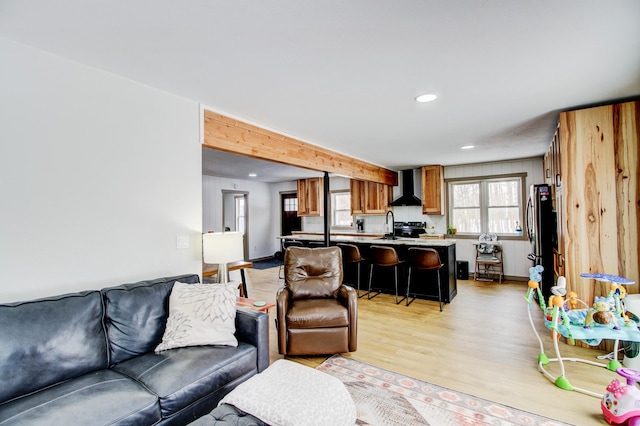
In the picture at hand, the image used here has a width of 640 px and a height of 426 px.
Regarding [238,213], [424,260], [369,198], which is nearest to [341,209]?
[369,198]

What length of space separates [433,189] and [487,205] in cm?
116

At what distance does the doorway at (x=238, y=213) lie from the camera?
29.8 feet

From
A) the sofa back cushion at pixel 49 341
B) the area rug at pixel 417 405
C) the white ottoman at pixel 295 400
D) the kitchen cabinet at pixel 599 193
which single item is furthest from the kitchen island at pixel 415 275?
the sofa back cushion at pixel 49 341

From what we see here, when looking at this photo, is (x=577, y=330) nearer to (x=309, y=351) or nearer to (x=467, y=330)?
(x=467, y=330)

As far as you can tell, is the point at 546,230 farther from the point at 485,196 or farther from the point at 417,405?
the point at 417,405

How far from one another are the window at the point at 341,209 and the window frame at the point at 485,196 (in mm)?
2629

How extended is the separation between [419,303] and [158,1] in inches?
183

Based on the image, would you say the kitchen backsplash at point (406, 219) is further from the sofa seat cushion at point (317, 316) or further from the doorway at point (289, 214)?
the sofa seat cushion at point (317, 316)

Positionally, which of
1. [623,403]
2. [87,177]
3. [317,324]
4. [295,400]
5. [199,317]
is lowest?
[623,403]

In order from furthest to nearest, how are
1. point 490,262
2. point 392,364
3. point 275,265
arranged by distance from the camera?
point 275,265
point 490,262
point 392,364

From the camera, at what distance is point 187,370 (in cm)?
183

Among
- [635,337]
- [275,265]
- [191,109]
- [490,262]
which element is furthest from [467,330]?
[275,265]

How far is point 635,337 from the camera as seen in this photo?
228 centimetres

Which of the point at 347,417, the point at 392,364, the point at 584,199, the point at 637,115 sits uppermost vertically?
the point at 637,115
